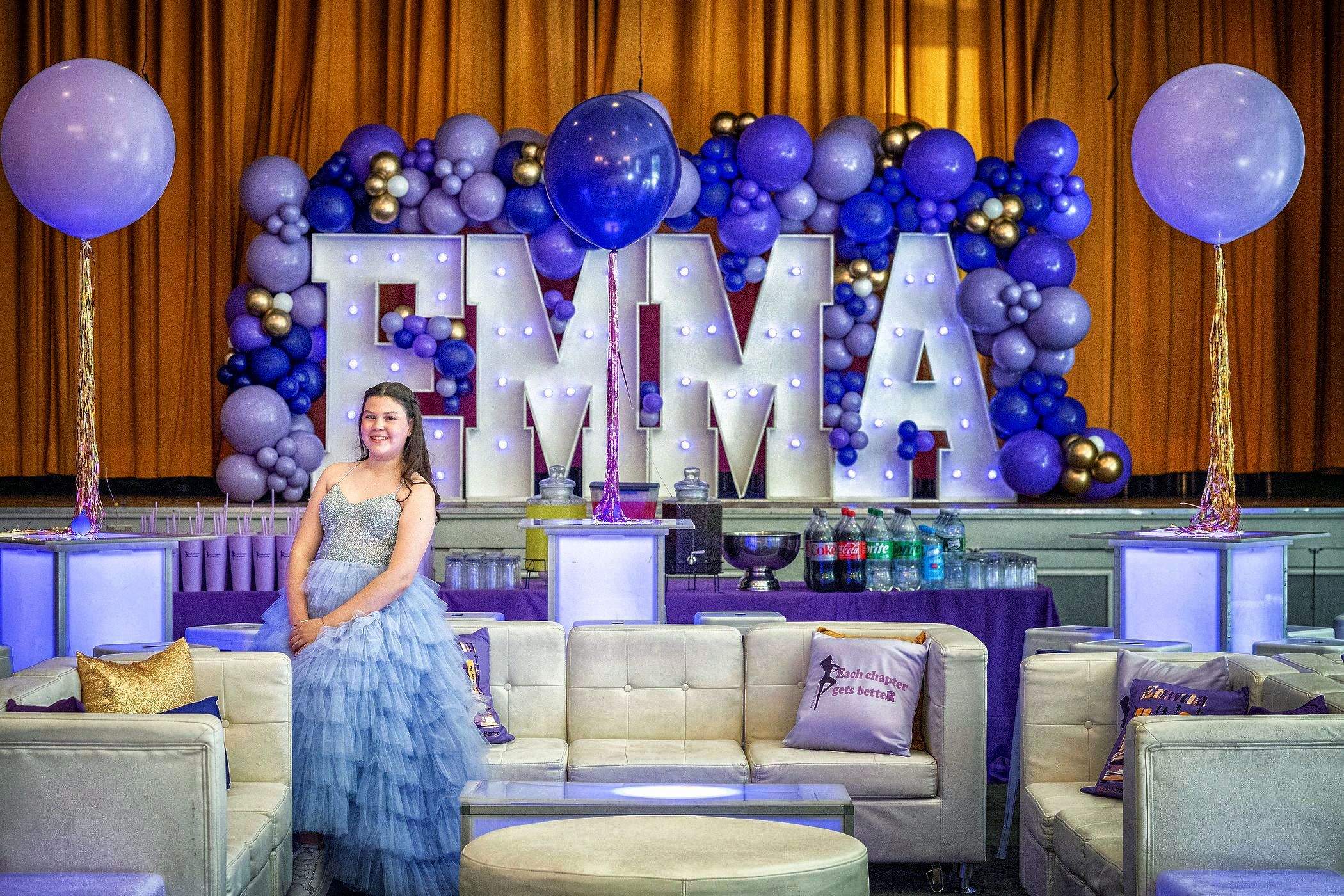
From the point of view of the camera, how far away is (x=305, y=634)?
11.4 ft

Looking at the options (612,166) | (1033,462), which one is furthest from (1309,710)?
(1033,462)

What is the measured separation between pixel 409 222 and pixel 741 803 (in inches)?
199

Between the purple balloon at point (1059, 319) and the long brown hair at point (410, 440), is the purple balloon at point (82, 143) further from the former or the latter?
the purple balloon at point (1059, 319)

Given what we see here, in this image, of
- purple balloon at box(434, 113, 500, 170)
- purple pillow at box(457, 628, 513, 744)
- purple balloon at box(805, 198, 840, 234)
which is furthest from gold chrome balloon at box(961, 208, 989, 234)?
purple pillow at box(457, 628, 513, 744)

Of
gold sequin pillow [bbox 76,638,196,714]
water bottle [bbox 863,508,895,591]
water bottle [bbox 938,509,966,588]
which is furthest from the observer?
water bottle [bbox 938,509,966,588]

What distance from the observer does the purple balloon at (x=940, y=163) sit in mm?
7156

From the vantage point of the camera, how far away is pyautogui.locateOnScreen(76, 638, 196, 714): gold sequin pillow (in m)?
3.14

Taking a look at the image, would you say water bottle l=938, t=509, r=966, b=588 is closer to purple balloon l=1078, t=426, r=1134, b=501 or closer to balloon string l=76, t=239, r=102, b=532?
purple balloon l=1078, t=426, r=1134, b=501

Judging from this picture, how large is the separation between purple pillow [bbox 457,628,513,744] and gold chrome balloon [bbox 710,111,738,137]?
4.15 metres

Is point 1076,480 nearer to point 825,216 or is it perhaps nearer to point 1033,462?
point 1033,462

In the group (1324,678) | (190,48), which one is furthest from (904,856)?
(190,48)

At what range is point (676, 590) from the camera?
5156 mm

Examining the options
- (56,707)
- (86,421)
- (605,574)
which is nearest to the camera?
(56,707)

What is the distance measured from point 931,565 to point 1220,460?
3.77 ft
